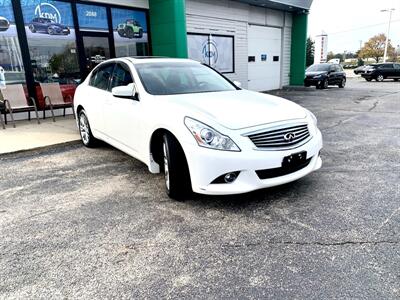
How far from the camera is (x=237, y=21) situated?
48.0 feet

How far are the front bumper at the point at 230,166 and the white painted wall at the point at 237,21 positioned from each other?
1027 centimetres

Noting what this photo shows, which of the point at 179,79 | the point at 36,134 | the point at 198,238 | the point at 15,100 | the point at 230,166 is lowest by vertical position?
the point at 198,238

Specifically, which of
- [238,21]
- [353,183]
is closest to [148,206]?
[353,183]

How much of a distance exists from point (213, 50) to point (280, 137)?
1107cm

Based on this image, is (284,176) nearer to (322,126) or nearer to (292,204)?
(292,204)

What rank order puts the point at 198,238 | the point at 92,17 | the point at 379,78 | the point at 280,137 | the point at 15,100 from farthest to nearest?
the point at 379,78 → the point at 92,17 → the point at 15,100 → the point at 280,137 → the point at 198,238

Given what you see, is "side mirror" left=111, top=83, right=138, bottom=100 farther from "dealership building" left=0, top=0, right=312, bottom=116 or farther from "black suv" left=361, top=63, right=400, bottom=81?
"black suv" left=361, top=63, right=400, bottom=81

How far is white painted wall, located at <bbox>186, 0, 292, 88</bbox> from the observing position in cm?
1270

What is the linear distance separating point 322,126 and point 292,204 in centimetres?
494

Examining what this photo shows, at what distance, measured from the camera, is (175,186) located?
3580 millimetres

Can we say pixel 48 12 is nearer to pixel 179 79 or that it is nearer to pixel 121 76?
pixel 121 76

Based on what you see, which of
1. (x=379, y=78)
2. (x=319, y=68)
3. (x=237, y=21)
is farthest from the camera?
(x=379, y=78)

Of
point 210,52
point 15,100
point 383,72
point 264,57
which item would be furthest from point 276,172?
point 383,72

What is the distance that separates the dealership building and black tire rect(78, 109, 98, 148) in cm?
365
